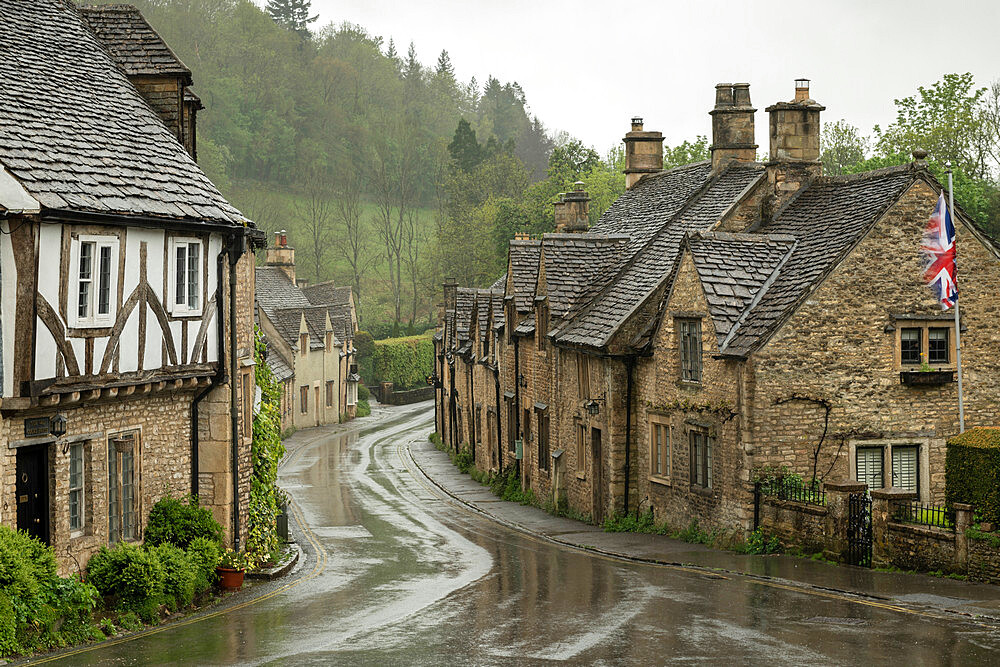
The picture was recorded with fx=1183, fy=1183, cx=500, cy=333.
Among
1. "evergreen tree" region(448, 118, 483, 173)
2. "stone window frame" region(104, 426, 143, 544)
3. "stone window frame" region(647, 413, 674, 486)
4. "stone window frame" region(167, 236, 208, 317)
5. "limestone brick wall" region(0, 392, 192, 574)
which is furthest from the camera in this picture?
"evergreen tree" region(448, 118, 483, 173)

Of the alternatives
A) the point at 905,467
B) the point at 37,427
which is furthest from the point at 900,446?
the point at 37,427

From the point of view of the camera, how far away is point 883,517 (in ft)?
67.9

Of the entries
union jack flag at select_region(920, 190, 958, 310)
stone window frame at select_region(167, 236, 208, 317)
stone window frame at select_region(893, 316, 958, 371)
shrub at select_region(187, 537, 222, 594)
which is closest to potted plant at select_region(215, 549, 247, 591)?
shrub at select_region(187, 537, 222, 594)

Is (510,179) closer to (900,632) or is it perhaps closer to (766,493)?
(766,493)

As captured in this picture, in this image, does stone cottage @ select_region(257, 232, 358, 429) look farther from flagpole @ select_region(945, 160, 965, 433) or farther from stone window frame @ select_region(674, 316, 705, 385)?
flagpole @ select_region(945, 160, 965, 433)

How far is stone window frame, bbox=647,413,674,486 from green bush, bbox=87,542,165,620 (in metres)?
13.8

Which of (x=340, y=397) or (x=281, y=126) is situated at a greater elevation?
(x=281, y=126)

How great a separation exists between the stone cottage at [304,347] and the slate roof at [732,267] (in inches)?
1627

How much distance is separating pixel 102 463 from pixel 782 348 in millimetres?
13460

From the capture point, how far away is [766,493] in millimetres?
24047

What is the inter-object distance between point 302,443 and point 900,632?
52.0 metres

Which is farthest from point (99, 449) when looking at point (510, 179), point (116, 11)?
point (510, 179)

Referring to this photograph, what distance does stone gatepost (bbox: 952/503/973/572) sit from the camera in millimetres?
18688

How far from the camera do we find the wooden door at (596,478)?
31828 mm
